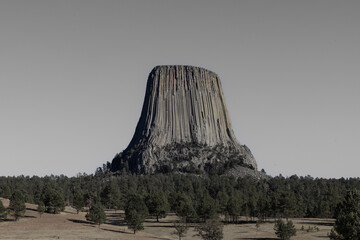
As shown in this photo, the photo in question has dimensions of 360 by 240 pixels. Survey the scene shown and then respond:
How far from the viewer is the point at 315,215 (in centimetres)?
14588

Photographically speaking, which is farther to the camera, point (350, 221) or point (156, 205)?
point (156, 205)

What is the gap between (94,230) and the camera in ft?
337

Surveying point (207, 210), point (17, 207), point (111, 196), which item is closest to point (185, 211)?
point (207, 210)

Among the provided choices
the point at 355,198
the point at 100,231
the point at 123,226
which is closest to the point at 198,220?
the point at 123,226

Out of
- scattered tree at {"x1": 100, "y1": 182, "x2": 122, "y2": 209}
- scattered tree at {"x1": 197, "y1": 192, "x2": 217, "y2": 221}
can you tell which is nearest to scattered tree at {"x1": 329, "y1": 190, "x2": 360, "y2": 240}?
scattered tree at {"x1": 197, "y1": 192, "x2": 217, "y2": 221}

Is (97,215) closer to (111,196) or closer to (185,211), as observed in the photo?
(185,211)

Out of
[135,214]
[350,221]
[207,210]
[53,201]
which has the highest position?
[53,201]

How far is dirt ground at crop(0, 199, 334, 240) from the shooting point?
9125 cm

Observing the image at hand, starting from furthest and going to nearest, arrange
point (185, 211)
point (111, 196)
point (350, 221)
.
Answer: point (111, 196) < point (185, 211) < point (350, 221)

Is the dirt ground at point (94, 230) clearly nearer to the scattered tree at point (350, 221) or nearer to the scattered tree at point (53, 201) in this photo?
the scattered tree at point (53, 201)

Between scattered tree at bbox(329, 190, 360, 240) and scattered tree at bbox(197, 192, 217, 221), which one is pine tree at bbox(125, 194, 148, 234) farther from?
scattered tree at bbox(329, 190, 360, 240)

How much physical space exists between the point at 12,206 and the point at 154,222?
42382 mm

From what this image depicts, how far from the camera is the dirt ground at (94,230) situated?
91.2 meters

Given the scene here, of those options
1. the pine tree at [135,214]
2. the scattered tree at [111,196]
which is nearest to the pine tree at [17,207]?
the pine tree at [135,214]
